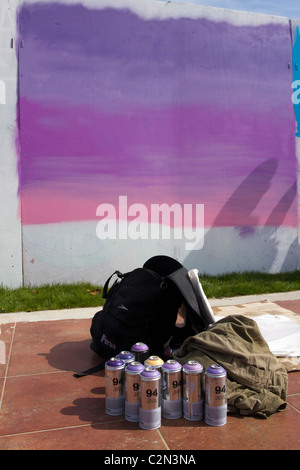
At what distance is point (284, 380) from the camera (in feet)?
9.75

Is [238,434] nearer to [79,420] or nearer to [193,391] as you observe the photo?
[193,391]

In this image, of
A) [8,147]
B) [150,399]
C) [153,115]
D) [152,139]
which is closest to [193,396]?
[150,399]

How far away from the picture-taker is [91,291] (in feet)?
19.4

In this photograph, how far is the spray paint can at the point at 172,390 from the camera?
105 inches

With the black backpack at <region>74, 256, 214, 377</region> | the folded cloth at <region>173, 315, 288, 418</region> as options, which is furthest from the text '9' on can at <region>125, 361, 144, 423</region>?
the black backpack at <region>74, 256, 214, 377</region>

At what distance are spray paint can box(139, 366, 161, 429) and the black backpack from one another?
0.81 m

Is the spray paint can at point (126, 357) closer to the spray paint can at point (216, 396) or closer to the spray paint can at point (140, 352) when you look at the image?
the spray paint can at point (140, 352)

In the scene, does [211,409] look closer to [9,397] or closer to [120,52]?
[9,397]

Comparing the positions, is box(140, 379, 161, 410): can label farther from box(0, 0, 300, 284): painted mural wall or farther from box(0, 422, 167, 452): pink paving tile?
box(0, 0, 300, 284): painted mural wall

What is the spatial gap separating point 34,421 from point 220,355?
46.3 inches

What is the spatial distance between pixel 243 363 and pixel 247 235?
13.8ft

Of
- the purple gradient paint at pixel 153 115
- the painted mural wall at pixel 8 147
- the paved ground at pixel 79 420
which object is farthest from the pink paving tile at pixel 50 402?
the purple gradient paint at pixel 153 115

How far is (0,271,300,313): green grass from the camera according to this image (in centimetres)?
533
